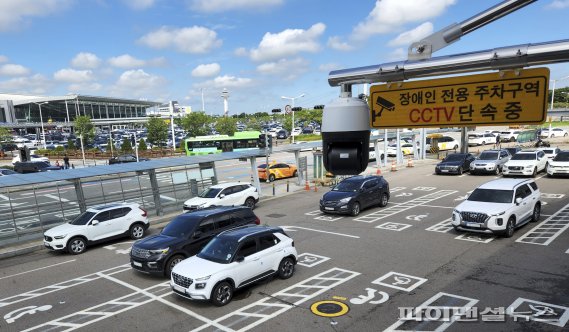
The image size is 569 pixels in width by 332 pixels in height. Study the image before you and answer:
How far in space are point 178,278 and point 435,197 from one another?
16.7 m

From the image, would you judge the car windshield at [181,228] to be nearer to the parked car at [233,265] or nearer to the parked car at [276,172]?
the parked car at [233,265]

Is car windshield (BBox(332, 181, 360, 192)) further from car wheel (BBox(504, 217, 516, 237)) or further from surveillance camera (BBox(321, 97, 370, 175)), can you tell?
surveillance camera (BBox(321, 97, 370, 175))

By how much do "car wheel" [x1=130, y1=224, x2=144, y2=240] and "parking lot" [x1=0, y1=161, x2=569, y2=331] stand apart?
726mm

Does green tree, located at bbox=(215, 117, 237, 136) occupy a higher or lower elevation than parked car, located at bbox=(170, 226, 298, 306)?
higher

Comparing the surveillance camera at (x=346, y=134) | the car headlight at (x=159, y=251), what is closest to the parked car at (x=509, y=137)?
the car headlight at (x=159, y=251)

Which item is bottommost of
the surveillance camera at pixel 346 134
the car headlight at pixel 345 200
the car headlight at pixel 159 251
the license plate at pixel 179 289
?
the license plate at pixel 179 289

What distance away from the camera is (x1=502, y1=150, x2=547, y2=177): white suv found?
84.6ft

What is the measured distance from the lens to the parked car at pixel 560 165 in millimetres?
24544

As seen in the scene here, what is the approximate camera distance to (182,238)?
40.0 ft

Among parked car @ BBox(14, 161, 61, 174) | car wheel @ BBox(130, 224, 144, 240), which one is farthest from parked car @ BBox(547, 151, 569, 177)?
parked car @ BBox(14, 161, 61, 174)

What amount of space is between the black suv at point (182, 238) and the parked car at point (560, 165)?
70.5 ft

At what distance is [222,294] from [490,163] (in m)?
25.2

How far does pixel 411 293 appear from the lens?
31.5 ft

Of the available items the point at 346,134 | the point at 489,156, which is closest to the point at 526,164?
the point at 489,156
